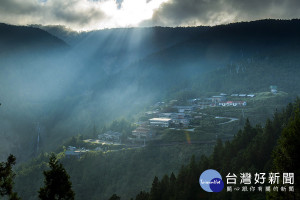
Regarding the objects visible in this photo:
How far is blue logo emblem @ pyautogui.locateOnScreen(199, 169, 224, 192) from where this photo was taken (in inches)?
1003

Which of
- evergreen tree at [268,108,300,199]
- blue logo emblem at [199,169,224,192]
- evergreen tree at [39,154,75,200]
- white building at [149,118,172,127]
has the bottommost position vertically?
blue logo emblem at [199,169,224,192]

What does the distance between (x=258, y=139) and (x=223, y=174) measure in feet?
24.1

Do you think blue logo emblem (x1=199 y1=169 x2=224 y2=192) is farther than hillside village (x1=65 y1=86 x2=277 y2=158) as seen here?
No

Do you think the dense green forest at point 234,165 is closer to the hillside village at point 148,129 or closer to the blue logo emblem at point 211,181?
the blue logo emblem at point 211,181

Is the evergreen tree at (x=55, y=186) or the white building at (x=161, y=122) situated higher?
the white building at (x=161, y=122)

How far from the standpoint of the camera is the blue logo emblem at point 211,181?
83.5ft

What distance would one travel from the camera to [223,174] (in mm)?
27562

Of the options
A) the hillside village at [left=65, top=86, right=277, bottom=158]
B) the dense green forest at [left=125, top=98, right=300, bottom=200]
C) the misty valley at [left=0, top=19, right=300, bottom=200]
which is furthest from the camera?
the hillside village at [left=65, top=86, right=277, bottom=158]

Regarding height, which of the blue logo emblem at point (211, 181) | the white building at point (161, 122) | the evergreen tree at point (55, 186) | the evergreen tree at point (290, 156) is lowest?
the blue logo emblem at point (211, 181)

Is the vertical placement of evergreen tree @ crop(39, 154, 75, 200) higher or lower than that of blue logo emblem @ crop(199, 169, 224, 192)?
higher

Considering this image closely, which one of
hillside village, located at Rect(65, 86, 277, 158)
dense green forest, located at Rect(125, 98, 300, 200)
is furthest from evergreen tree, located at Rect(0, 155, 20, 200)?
hillside village, located at Rect(65, 86, 277, 158)

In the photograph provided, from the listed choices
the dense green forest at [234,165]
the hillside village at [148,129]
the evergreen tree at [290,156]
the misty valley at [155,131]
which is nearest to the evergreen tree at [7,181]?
the misty valley at [155,131]

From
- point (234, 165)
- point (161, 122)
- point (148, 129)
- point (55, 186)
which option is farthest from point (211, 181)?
point (161, 122)

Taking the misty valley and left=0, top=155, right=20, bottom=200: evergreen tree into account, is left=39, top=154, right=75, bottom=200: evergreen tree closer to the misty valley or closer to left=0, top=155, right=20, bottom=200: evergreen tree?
the misty valley
